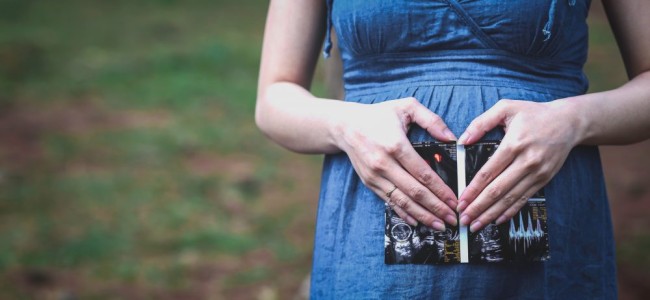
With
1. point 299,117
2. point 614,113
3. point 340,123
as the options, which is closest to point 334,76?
point 299,117

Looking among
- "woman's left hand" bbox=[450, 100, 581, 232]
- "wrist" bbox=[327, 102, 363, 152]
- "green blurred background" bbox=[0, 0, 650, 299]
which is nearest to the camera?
"woman's left hand" bbox=[450, 100, 581, 232]

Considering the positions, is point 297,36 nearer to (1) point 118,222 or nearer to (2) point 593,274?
(2) point 593,274

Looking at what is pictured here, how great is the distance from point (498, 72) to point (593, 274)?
467mm

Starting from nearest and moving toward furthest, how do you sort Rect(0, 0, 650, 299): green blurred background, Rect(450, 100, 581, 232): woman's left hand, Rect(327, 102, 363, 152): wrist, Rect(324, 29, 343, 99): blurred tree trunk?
1. Rect(450, 100, 581, 232): woman's left hand
2. Rect(327, 102, 363, 152): wrist
3. Rect(324, 29, 343, 99): blurred tree trunk
4. Rect(0, 0, 650, 299): green blurred background

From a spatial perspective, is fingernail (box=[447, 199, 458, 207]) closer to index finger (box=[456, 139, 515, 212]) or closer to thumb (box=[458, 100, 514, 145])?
index finger (box=[456, 139, 515, 212])

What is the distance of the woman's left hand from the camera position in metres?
1.23

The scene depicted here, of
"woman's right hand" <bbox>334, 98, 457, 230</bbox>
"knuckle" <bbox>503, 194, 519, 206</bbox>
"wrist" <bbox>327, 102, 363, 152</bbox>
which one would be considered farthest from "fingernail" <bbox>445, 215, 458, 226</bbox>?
"wrist" <bbox>327, 102, 363, 152</bbox>

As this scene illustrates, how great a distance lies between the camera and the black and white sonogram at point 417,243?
1.27 metres

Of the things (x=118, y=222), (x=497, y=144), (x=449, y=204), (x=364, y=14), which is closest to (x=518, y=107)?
(x=497, y=144)

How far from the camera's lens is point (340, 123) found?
4.45 ft

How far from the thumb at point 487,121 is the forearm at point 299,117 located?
0.24 metres

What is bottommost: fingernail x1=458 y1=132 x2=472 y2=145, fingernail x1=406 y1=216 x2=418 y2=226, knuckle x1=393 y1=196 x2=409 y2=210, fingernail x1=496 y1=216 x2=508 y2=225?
fingernail x1=406 y1=216 x2=418 y2=226

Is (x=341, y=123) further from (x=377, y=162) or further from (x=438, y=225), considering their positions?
(x=438, y=225)

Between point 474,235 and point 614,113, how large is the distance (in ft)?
1.30
